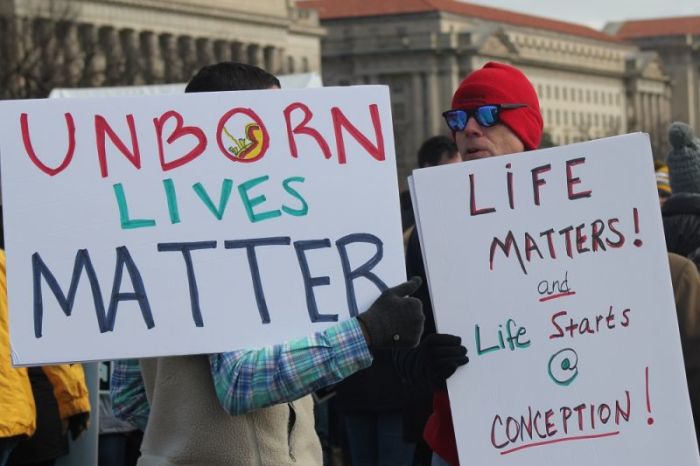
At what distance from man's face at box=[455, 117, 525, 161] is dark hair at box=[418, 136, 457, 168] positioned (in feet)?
12.7

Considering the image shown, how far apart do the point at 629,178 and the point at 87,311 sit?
118 centimetres

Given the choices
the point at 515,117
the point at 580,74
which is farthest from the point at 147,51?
the point at 515,117

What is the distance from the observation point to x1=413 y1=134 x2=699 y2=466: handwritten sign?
4.09 metres

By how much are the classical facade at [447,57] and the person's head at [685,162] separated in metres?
95.8

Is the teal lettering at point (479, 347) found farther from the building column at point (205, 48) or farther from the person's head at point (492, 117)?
the building column at point (205, 48)

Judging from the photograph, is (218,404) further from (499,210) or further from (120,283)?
(499,210)

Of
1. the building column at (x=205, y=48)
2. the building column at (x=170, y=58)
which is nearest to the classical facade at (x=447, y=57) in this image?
the building column at (x=205, y=48)

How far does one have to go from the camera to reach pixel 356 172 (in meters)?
4.00

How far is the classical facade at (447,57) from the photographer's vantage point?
116 m

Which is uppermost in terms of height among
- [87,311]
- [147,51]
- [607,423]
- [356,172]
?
[147,51]

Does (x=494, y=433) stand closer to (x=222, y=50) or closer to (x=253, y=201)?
(x=253, y=201)

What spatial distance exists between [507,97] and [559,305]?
0.74m

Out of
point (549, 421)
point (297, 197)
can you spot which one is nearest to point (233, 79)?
point (297, 197)

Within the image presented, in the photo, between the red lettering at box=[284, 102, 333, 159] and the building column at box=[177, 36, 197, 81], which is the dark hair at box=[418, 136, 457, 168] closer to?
the red lettering at box=[284, 102, 333, 159]
